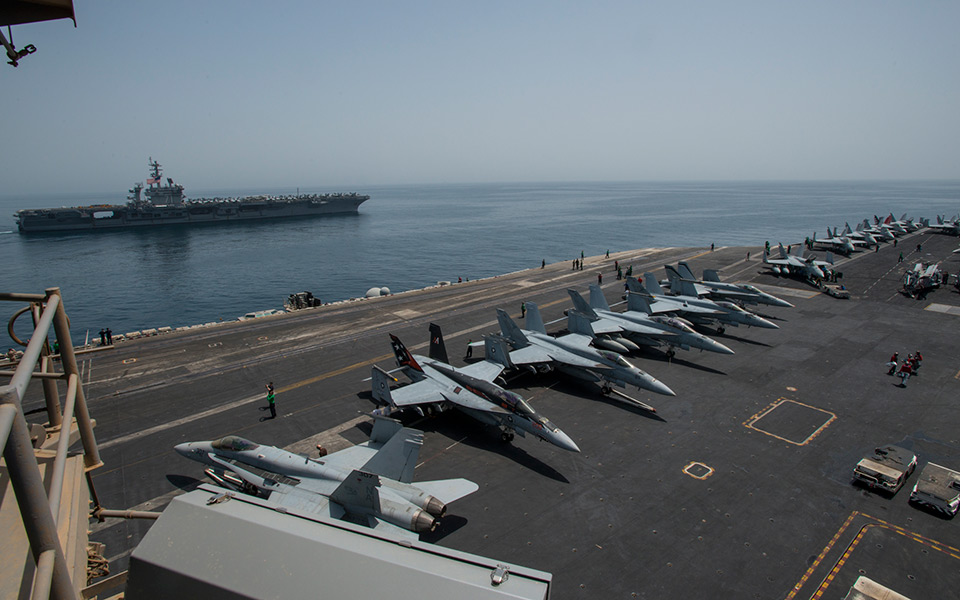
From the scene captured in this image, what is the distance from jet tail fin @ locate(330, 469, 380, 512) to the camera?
15555 mm

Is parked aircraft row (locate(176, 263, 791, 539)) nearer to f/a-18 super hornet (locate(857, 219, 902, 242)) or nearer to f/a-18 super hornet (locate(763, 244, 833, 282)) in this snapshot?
f/a-18 super hornet (locate(763, 244, 833, 282))

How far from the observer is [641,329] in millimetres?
35125

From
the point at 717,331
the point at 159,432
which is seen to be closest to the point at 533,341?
the point at 717,331

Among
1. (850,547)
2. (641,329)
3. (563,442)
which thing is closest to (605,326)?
(641,329)

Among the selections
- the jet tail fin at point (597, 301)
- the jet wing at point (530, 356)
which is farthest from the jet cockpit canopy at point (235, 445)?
the jet tail fin at point (597, 301)

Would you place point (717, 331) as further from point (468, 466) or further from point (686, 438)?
point (468, 466)

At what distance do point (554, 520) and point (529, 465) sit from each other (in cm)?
380

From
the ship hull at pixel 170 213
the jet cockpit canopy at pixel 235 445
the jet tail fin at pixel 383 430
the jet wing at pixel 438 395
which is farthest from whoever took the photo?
the ship hull at pixel 170 213

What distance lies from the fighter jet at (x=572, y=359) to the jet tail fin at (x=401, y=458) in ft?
41.7

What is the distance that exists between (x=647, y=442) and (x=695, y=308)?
20.1 m

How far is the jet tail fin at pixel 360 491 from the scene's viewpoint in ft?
51.0

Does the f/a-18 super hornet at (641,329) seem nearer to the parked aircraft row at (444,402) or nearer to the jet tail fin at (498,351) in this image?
the parked aircraft row at (444,402)

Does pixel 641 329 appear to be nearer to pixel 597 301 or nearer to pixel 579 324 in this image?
pixel 579 324

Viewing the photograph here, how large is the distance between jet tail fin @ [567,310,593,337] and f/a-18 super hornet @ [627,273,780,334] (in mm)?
8344
